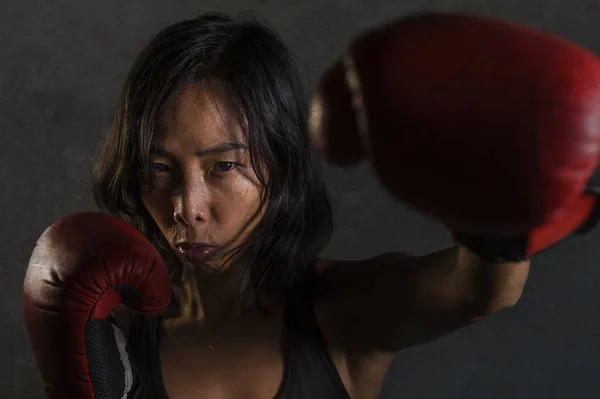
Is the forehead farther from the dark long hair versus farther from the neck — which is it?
the neck

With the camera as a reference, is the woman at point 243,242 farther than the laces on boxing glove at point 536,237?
Yes

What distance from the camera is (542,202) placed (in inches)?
25.0

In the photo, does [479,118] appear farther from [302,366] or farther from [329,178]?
[329,178]

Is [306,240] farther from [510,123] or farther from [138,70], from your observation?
[510,123]

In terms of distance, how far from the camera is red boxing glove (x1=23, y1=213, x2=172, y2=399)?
96 centimetres

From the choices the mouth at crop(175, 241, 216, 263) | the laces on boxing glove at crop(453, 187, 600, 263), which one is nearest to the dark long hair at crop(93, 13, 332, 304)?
the mouth at crop(175, 241, 216, 263)

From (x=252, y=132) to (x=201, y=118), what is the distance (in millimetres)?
85

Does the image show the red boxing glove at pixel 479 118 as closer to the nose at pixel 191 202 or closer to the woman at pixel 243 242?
the woman at pixel 243 242

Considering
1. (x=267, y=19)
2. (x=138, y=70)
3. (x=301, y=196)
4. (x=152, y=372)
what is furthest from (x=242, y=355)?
(x=267, y=19)

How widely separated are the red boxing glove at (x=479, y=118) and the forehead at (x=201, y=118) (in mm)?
407

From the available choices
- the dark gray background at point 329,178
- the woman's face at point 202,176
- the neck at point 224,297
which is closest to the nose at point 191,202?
the woman's face at point 202,176

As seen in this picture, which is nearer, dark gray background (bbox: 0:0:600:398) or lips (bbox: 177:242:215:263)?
lips (bbox: 177:242:215:263)

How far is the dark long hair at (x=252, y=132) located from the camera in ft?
3.60

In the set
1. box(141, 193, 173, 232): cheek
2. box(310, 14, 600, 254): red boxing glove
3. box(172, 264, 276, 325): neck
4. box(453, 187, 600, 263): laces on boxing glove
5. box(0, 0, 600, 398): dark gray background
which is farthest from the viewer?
box(0, 0, 600, 398): dark gray background
